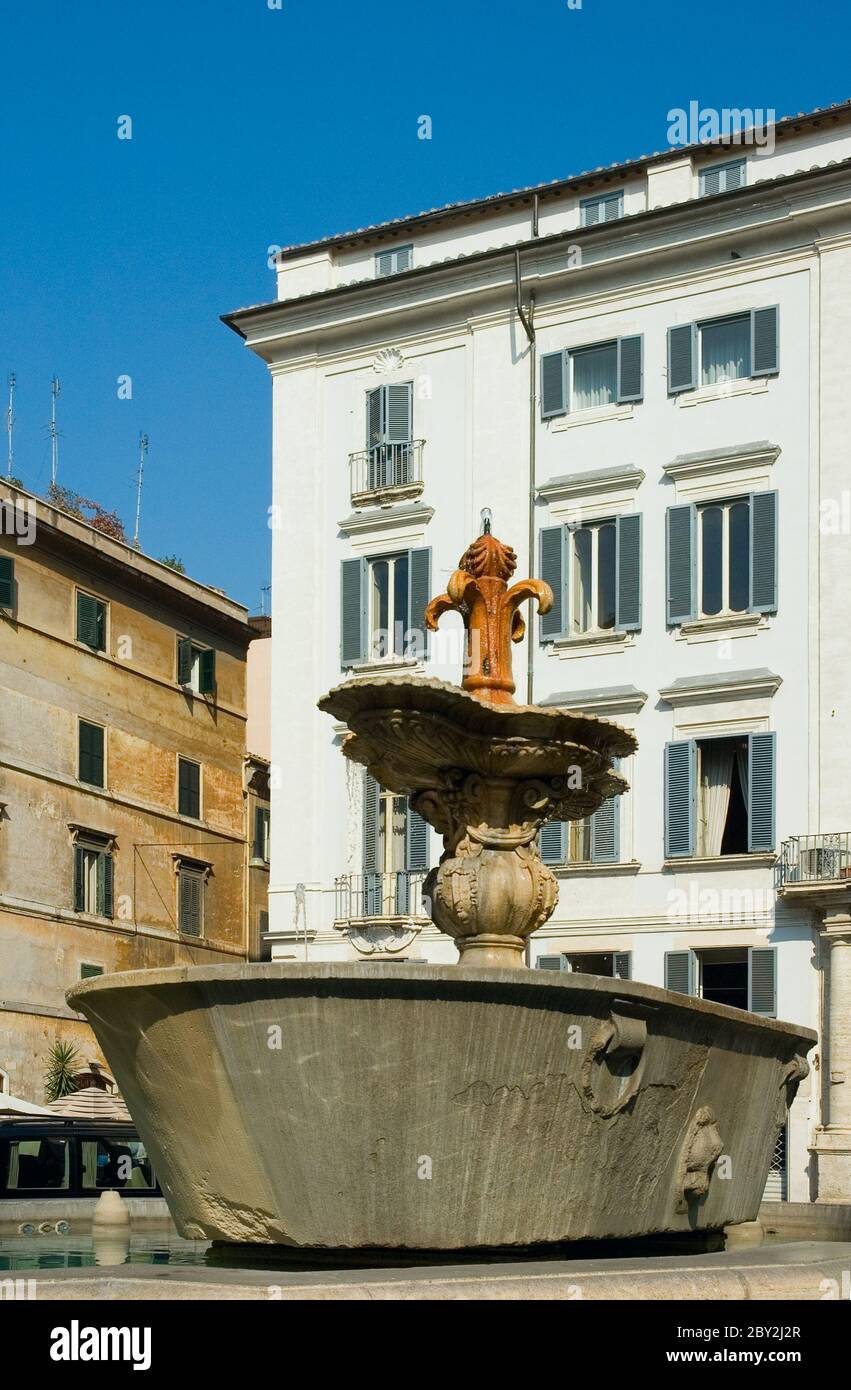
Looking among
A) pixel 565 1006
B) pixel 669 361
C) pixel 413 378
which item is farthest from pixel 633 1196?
pixel 413 378

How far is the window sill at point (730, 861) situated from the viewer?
3141 centimetres

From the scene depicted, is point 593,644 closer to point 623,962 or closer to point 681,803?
point 681,803

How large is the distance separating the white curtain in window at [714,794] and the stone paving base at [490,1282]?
22549 millimetres

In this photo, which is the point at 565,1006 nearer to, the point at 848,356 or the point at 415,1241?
the point at 415,1241

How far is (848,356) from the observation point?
3225 cm

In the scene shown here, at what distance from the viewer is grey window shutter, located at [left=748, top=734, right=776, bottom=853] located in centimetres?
3145

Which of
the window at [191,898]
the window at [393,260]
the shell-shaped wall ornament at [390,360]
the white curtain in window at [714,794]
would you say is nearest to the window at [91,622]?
the window at [191,898]

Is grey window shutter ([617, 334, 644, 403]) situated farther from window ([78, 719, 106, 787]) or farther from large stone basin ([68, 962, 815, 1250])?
large stone basin ([68, 962, 815, 1250])

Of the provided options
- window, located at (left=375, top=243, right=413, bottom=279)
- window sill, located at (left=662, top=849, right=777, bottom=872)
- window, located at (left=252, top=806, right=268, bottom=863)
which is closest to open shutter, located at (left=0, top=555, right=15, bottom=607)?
window, located at (left=375, top=243, right=413, bottom=279)

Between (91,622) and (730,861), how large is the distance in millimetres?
17743

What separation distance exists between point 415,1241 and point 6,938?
31246mm

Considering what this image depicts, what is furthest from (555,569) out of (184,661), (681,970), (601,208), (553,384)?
Result: (184,661)

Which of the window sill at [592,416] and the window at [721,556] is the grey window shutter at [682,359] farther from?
the window at [721,556]

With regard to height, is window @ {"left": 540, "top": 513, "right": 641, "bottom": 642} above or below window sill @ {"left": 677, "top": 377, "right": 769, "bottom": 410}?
below
